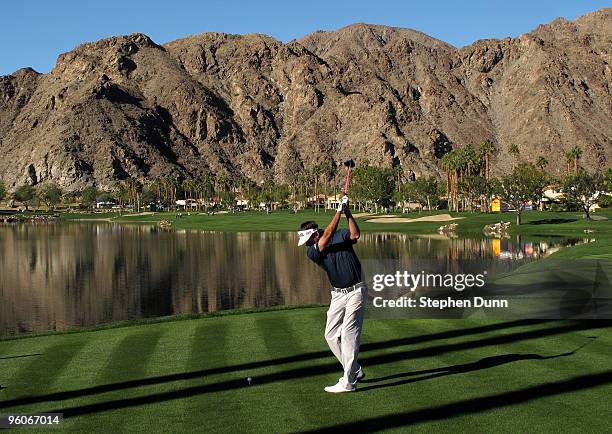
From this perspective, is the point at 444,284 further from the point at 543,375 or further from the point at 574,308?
the point at 543,375

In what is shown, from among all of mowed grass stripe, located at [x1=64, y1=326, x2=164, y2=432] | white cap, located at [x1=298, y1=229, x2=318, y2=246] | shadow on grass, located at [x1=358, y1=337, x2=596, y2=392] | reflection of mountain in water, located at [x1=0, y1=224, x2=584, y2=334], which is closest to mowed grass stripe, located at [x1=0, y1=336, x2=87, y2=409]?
mowed grass stripe, located at [x1=64, y1=326, x2=164, y2=432]

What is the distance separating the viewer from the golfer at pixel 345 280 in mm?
11938

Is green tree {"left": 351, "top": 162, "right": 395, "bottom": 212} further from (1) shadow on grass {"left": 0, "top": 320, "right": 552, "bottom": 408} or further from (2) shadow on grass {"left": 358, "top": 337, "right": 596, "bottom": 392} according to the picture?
(2) shadow on grass {"left": 358, "top": 337, "right": 596, "bottom": 392}

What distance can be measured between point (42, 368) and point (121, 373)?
1.82 m

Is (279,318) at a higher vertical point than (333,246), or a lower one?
lower

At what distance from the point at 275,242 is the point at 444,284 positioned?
206 ft

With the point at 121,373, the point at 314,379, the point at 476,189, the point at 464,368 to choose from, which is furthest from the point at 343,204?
the point at 476,189

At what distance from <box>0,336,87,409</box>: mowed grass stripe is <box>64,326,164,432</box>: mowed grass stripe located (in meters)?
0.87

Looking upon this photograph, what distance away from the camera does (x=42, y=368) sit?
14.1m

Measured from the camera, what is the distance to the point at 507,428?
991 cm

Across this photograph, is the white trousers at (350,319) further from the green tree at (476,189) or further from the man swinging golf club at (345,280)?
the green tree at (476,189)

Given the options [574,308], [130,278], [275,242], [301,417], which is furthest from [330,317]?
[275,242]

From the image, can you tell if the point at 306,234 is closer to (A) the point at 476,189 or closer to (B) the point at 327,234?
(B) the point at 327,234

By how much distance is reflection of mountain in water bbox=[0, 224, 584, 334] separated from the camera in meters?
33.9
